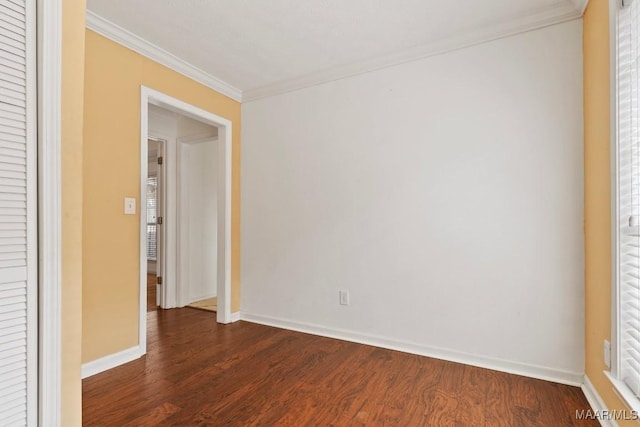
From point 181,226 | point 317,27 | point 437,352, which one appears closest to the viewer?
point 317,27

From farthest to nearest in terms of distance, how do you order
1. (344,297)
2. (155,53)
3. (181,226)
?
(181,226), (344,297), (155,53)

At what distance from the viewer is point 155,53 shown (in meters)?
2.46

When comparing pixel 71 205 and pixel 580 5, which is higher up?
pixel 580 5

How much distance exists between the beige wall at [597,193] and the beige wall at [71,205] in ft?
7.34

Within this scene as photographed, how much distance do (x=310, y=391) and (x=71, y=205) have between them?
1.64 meters

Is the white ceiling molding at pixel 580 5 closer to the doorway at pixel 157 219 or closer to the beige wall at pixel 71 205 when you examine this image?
the beige wall at pixel 71 205


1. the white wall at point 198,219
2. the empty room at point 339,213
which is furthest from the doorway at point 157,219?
the empty room at point 339,213

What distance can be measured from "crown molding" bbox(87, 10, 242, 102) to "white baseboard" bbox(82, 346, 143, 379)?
233 centimetres

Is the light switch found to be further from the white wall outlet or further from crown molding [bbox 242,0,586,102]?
the white wall outlet

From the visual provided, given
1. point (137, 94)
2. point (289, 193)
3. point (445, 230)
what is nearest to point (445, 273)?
point (445, 230)

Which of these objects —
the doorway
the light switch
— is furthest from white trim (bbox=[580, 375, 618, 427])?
the doorway

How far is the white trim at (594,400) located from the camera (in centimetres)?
150

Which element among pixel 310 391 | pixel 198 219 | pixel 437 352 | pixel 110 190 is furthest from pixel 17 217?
pixel 198 219

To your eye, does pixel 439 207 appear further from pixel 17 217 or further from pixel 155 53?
pixel 155 53
